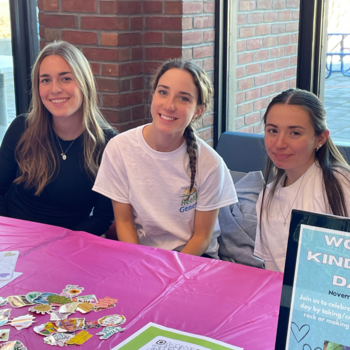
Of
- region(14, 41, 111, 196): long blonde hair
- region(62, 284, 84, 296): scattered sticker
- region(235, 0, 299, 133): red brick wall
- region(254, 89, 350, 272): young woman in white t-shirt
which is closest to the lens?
region(62, 284, 84, 296): scattered sticker

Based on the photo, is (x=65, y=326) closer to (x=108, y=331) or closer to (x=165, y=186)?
(x=108, y=331)

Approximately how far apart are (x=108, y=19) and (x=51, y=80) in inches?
28.8

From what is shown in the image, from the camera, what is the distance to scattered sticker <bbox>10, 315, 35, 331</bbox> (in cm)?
108

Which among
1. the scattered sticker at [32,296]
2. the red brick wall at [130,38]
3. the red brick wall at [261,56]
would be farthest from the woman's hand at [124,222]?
the red brick wall at [261,56]

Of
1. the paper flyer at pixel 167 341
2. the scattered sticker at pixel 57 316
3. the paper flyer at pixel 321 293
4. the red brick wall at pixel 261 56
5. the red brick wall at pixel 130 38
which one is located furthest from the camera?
the red brick wall at pixel 261 56

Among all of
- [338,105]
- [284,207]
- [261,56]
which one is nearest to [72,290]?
[284,207]

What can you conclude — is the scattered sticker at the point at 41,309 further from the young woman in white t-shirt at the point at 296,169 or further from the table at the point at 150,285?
the young woman in white t-shirt at the point at 296,169

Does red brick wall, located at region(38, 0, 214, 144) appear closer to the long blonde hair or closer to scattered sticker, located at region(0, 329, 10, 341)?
the long blonde hair

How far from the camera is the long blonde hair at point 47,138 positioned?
2.04m

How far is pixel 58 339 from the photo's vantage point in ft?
3.40

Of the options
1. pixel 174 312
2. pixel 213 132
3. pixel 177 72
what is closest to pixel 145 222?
pixel 177 72

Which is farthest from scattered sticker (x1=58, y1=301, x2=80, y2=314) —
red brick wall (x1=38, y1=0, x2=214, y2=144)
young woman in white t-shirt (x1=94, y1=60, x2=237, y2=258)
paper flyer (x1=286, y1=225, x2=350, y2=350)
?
red brick wall (x1=38, y1=0, x2=214, y2=144)

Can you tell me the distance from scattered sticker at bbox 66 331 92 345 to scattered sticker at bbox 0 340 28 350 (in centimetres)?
9

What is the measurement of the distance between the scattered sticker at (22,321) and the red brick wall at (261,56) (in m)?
2.05
